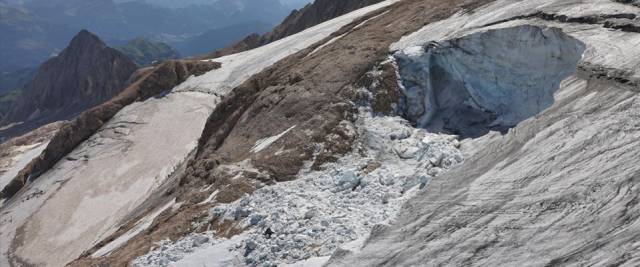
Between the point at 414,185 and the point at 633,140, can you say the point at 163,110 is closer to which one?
the point at 414,185

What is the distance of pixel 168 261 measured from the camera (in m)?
17.9

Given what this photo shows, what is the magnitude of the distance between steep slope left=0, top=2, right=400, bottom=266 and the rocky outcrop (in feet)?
3.18

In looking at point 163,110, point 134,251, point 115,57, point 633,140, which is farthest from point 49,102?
point 633,140

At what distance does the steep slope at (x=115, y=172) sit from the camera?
131ft

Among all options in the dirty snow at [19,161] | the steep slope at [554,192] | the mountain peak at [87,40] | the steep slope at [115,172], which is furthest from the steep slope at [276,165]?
the mountain peak at [87,40]

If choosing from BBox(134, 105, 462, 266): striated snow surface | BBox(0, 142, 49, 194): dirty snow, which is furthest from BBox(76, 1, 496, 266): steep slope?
BBox(0, 142, 49, 194): dirty snow

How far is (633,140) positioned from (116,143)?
46765mm

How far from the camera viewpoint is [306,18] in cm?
13388

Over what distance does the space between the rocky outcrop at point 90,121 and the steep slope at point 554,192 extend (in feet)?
156

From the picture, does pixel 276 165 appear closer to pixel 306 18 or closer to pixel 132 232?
pixel 132 232

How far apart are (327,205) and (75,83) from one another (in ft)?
634

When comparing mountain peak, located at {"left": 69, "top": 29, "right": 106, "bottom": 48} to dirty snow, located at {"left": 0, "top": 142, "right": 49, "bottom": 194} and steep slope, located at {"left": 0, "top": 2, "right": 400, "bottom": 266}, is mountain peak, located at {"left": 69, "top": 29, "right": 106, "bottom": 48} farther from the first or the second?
steep slope, located at {"left": 0, "top": 2, "right": 400, "bottom": 266}

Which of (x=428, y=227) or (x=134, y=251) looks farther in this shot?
Answer: (x=134, y=251)

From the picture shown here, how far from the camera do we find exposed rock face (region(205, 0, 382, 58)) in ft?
382
